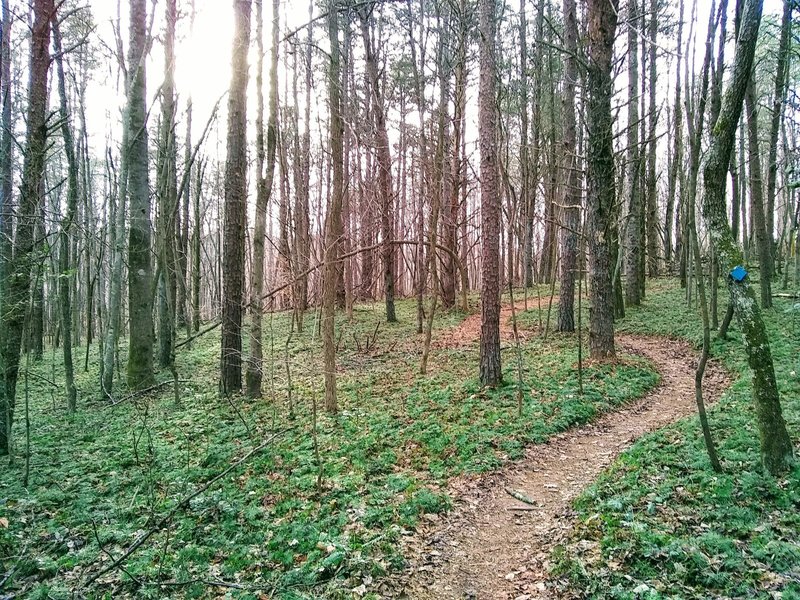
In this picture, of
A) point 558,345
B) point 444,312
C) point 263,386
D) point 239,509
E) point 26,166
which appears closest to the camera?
point 239,509

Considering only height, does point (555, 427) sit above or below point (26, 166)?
below

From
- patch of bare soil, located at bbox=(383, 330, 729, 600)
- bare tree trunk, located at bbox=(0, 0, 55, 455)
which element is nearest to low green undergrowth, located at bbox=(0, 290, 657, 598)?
patch of bare soil, located at bbox=(383, 330, 729, 600)

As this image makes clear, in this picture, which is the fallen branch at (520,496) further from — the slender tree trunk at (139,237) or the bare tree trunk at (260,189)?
the slender tree trunk at (139,237)

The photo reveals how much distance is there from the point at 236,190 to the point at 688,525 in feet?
28.3

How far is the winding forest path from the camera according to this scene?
13.4 ft

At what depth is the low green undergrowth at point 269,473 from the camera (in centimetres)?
421

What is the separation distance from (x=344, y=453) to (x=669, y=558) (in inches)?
160

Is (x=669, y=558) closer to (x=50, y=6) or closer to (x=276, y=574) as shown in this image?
(x=276, y=574)

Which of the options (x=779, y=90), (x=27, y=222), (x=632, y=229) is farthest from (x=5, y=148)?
(x=779, y=90)

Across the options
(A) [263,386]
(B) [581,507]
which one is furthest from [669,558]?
(A) [263,386]

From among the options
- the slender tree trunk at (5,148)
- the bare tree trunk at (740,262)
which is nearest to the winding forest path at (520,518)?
the bare tree trunk at (740,262)

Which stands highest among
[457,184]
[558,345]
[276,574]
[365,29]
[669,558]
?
[365,29]

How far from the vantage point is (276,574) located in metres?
4.14

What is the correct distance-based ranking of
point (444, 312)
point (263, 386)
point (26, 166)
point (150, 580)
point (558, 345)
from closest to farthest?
point (150, 580), point (26, 166), point (263, 386), point (558, 345), point (444, 312)
